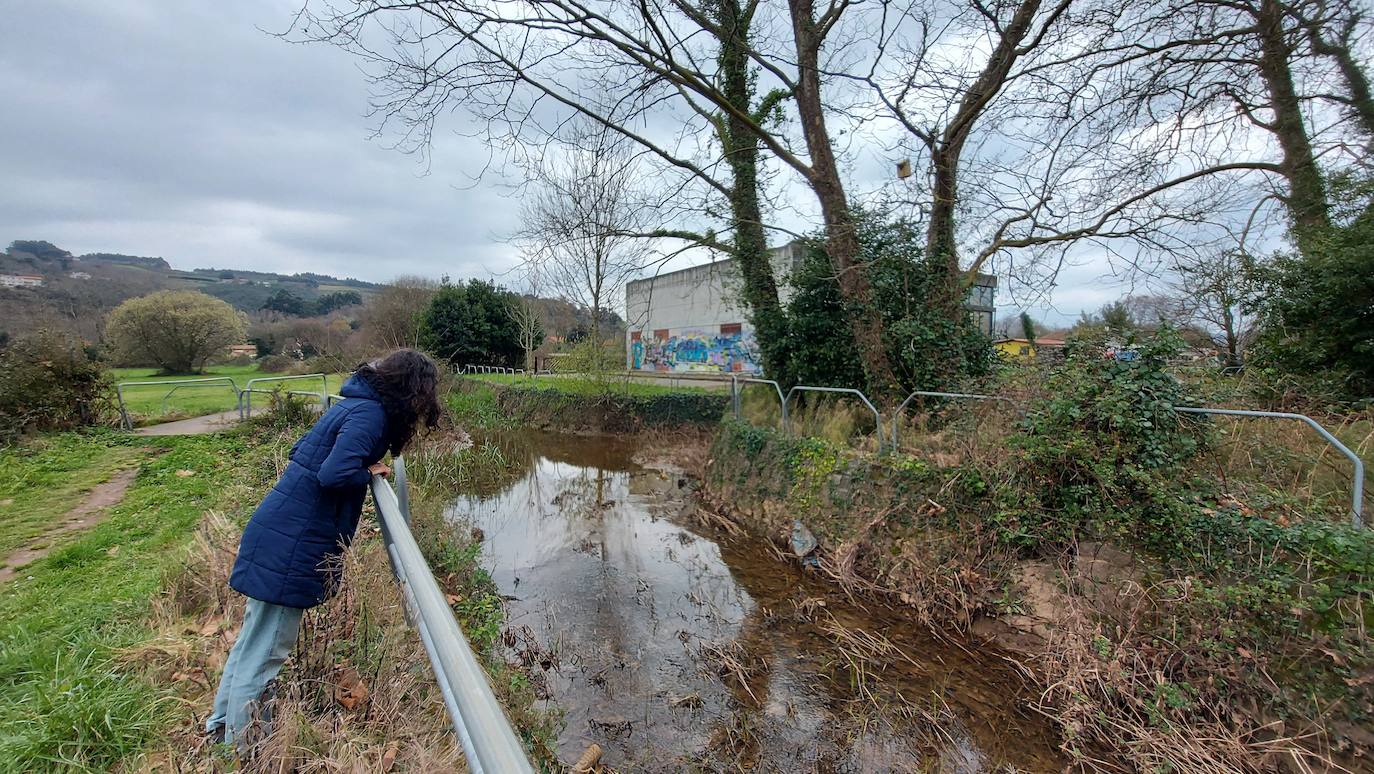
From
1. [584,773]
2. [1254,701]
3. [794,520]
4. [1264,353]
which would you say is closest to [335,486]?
[584,773]

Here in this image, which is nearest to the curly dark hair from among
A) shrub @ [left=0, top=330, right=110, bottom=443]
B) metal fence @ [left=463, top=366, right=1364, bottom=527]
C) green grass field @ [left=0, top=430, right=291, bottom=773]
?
green grass field @ [left=0, top=430, right=291, bottom=773]

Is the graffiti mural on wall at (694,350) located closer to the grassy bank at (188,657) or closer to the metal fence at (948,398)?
the metal fence at (948,398)

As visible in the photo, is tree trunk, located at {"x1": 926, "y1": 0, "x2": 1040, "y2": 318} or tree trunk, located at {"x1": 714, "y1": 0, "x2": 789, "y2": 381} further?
tree trunk, located at {"x1": 714, "y1": 0, "x2": 789, "y2": 381}

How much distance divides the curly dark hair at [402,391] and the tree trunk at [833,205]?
7313 mm

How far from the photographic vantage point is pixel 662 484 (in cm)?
1094

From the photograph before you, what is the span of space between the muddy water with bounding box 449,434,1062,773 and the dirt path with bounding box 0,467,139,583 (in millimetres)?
3861

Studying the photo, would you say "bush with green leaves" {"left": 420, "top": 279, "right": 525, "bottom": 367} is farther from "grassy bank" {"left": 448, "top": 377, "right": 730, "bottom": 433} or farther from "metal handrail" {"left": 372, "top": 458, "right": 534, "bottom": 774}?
"metal handrail" {"left": 372, "top": 458, "right": 534, "bottom": 774}

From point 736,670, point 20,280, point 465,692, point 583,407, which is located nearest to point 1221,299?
point 736,670

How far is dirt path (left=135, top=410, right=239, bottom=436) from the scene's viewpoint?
10102 millimetres

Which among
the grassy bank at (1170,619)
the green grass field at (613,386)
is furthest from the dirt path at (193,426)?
the grassy bank at (1170,619)

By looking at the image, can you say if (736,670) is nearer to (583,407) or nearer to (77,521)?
(77,521)

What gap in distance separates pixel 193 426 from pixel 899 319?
44.9ft

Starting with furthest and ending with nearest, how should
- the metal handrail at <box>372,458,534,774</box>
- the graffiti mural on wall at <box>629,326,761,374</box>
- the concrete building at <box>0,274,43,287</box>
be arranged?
the graffiti mural on wall at <box>629,326,761,374</box> < the concrete building at <box>0,274,43,287</box> < the metal handrail at <box>372,458,534,774</box>

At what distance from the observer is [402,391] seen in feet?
8.12
